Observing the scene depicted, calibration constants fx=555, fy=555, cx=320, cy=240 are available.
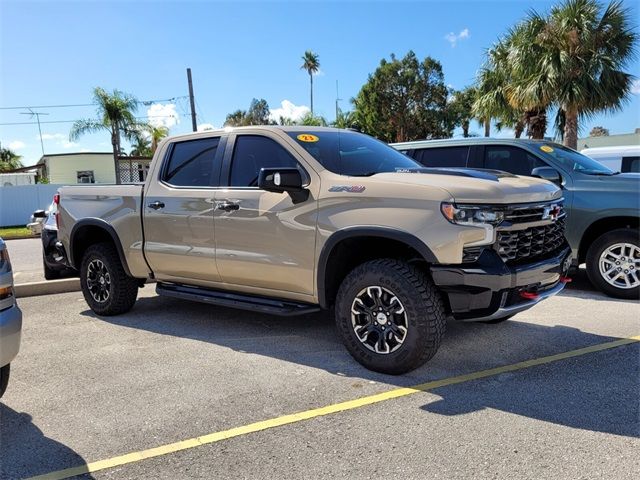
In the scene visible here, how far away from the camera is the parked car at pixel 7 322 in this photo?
3254mm

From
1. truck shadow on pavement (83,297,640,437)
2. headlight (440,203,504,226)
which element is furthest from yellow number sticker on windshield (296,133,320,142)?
truck shadow on pavement (83,297,640,437)

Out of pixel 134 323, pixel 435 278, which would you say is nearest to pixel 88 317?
pixel 134 323

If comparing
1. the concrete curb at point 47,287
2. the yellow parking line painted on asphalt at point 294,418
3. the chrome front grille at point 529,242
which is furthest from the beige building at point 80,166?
the yellow parking line painted on asphalt at point 294,418

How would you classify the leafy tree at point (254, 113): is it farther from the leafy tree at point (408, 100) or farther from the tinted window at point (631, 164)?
the tinted window at point (631, 164)

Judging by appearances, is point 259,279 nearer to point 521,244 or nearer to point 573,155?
point 521,244

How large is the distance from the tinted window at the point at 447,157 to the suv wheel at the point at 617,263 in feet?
6.94

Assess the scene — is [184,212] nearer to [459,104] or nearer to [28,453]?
[28,453]

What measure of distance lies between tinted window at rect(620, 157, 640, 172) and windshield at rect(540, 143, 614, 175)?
3.57 meters

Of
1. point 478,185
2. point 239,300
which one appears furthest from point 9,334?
point 478,185

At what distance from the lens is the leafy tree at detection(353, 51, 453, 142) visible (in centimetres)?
3762

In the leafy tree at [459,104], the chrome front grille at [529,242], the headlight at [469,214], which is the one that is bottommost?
the chrome front grille at [529,242]

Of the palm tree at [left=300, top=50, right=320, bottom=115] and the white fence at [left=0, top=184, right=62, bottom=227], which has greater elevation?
the palm tree at [left=300, top=50, right=320, bottom=115]

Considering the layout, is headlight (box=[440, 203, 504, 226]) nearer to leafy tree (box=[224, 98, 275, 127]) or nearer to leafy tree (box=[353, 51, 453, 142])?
leafy tree (box=[353, 51, 453, 142])

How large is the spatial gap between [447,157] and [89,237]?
4.93 metres
